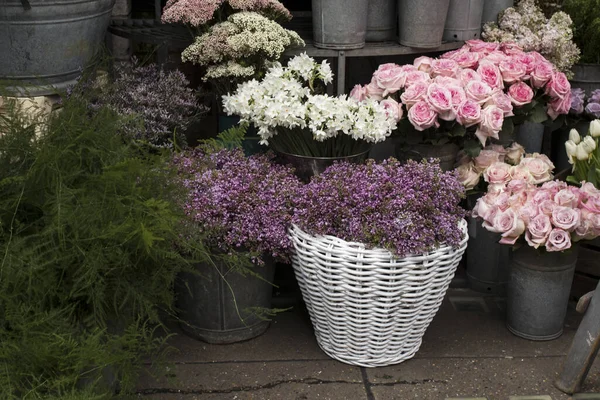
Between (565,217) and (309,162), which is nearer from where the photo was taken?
(565,217)

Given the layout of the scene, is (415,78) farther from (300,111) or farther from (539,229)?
(539,229)

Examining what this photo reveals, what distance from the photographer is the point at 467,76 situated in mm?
3416

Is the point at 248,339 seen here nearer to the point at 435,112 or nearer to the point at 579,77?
the point at 435,112

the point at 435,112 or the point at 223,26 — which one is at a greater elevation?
the point at 223,26

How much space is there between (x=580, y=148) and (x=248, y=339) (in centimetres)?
148

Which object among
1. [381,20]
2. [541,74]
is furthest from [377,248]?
[381,20]

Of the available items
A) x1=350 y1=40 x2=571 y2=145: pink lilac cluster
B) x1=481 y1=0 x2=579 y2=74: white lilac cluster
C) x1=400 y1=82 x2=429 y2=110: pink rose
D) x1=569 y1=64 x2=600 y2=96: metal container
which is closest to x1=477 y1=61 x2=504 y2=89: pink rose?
x1=350 y1=40 x2=571 y2=145: pink lilac cluster

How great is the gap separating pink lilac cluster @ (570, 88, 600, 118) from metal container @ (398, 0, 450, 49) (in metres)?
0.65

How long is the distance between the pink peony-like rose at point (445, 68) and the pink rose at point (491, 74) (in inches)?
3.8

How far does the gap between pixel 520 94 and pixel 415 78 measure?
0.43 metres

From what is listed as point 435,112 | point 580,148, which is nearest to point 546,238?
point 580,148

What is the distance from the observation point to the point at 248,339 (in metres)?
3.38

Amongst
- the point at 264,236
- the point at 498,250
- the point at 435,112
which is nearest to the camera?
the point at 264,236

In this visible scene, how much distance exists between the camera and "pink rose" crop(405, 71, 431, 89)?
3385 millimetres
